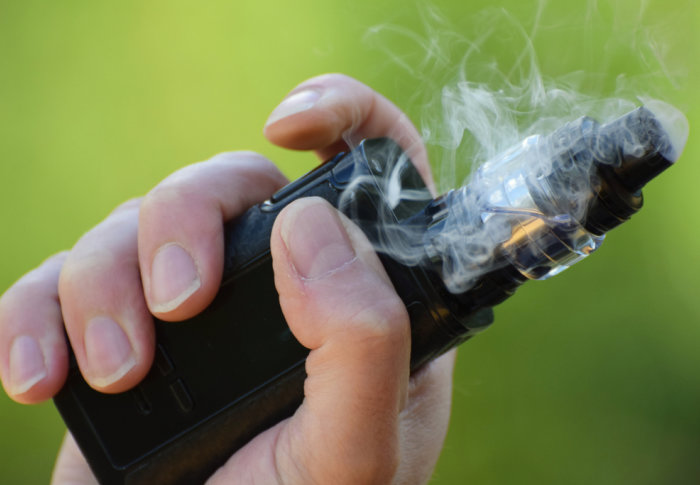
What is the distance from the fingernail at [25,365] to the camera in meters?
0.68

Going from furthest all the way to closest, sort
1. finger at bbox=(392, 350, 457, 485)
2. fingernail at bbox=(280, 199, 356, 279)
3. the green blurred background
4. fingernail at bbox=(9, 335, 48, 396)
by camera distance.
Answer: the green blurred background < finger at bbox=(392, 350, 457, 485) < fingernail at bbox=(9, 335, 48, 396) < fingernail at bbox=(280, 199, 356, 279)

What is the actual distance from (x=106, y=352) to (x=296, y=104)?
1.27ft

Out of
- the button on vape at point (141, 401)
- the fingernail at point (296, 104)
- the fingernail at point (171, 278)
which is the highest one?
the fingernail at point (296, 104)

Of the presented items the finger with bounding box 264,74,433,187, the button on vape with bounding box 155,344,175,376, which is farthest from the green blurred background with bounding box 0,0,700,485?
the button on vape with bounding box 155,344,175,376

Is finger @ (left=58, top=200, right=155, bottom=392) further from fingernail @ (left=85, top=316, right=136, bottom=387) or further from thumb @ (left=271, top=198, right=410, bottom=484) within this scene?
thumb @ (left=271, top=198, right=410, bottom=484)

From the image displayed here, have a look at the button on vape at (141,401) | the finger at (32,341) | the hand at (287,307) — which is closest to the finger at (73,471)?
the hand at (287,307)

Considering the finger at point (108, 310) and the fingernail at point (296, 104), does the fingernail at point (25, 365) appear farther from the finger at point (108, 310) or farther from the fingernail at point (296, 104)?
Result: the fingernail at point (296, 104)

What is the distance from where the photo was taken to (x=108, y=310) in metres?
0.69

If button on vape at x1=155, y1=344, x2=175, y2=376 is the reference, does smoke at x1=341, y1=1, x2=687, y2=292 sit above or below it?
above

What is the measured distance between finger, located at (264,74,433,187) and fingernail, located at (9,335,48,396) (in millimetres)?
374

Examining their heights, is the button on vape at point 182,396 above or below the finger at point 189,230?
below

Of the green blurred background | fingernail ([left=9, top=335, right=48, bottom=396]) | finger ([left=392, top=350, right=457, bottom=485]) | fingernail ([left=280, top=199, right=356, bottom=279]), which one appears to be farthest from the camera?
the green blurred background

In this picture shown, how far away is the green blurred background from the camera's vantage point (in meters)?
1.53

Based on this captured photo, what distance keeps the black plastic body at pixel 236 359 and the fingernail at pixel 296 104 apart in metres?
0.21
